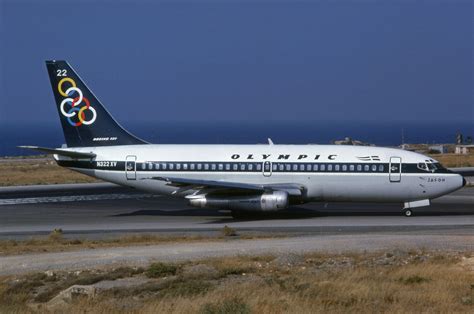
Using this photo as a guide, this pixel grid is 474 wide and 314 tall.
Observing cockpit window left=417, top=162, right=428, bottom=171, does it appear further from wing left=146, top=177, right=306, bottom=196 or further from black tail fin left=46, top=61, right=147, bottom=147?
black tail fin left=46, top=61, right=147, bottom=147

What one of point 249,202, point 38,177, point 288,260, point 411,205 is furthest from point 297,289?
point 38,177

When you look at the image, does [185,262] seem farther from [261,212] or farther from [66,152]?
[66,152]

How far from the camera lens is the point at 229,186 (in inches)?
1533

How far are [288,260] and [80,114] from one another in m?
22.4

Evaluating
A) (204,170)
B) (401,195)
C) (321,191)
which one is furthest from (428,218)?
(204,170)

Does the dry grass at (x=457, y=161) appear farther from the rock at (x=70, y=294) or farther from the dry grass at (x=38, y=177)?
the rock at (x=70, y=294)

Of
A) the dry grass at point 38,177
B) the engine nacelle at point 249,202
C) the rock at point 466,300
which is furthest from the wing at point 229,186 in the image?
the dry grass at point 38,177

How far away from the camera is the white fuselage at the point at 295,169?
3959 cm

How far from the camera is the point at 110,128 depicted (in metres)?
43.4

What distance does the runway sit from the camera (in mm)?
35656

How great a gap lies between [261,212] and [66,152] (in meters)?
10.7

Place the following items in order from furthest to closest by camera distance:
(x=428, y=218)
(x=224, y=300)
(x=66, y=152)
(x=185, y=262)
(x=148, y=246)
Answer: (x=66, y=152)
(x=428, y=218)
(x=148, y=246)
(x=185, y=262)
(x=224, y=300)

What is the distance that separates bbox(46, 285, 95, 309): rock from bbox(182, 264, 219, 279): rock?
329 cm

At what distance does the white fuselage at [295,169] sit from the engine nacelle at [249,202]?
142 centimetres
